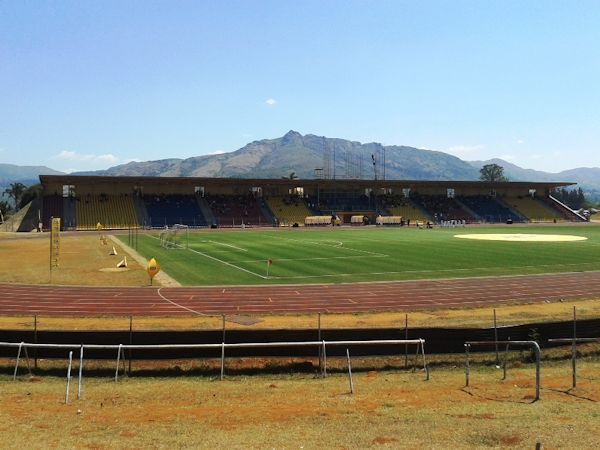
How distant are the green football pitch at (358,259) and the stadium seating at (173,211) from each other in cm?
3237

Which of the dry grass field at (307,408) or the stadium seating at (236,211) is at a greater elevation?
the stadium seating at (236,211)

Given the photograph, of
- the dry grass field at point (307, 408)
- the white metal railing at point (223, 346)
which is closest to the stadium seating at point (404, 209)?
the dry grass field at point (307, 408)

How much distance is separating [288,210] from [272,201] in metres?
4.67

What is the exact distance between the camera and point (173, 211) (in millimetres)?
102875

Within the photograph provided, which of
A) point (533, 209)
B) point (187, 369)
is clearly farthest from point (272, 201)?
point (187, 369)

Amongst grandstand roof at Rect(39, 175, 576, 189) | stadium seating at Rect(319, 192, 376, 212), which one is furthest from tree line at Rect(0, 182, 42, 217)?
stadium seating at Rect(319, 192, 376, 212)

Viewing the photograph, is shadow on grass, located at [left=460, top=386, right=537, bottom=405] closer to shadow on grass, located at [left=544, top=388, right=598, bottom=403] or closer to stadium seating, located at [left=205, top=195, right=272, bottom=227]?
shadow on grass, located at [left=544, top=388, right=598, bottom=403]

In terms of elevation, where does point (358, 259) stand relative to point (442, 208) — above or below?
below

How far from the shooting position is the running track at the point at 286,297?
27.2 m

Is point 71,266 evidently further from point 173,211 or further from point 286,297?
point 173,211

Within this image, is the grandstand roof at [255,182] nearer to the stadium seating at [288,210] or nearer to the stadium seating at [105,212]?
the stadium seating at [105,212]

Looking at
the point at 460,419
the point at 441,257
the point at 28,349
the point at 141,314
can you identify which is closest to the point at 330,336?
the point at 460,419

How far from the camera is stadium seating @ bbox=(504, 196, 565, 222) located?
120 meters

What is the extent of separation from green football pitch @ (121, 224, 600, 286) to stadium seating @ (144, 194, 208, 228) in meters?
32.4
